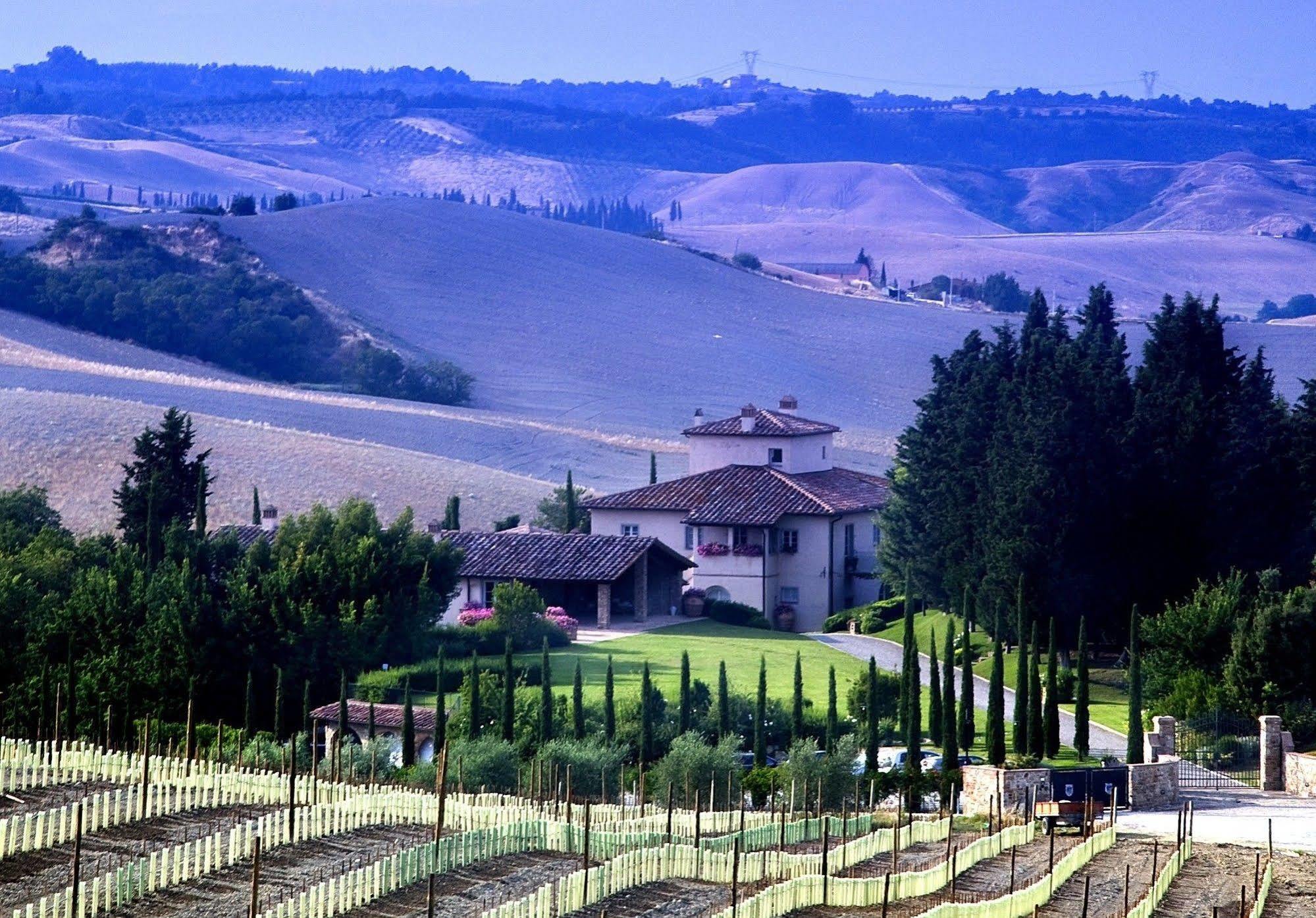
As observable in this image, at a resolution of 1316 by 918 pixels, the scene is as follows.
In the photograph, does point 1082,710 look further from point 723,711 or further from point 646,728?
point 646,728

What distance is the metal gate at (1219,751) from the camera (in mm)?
Answer: 45281

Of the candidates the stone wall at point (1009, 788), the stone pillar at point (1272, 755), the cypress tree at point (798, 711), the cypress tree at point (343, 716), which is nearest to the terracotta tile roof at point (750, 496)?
the cypress tree at point (798, 711)

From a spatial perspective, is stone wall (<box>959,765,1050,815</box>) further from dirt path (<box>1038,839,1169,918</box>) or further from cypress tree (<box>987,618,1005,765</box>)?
dirt path (<box>1038,839,1169,918</box>)

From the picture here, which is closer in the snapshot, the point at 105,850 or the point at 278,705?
the point at 105,850

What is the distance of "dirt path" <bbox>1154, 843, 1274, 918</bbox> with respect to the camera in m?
31.7

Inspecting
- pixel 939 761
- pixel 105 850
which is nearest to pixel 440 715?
pixel 939 761

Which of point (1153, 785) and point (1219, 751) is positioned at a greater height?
point (1219, 751)

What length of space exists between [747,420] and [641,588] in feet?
45.2

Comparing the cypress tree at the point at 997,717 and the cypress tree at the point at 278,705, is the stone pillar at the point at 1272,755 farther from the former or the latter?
the cypress tree at the point at 278,705

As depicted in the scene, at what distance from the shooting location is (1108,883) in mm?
33750

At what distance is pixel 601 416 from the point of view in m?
140

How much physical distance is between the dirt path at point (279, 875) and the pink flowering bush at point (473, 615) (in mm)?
30171

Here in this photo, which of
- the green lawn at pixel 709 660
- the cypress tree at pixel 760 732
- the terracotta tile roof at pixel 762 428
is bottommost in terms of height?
the cypress tree at pixel 760 732

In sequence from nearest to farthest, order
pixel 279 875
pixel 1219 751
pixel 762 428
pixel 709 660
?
pixel 279 875 < pixel 1219 751 < pixel 709 660 < pixel 762 428
